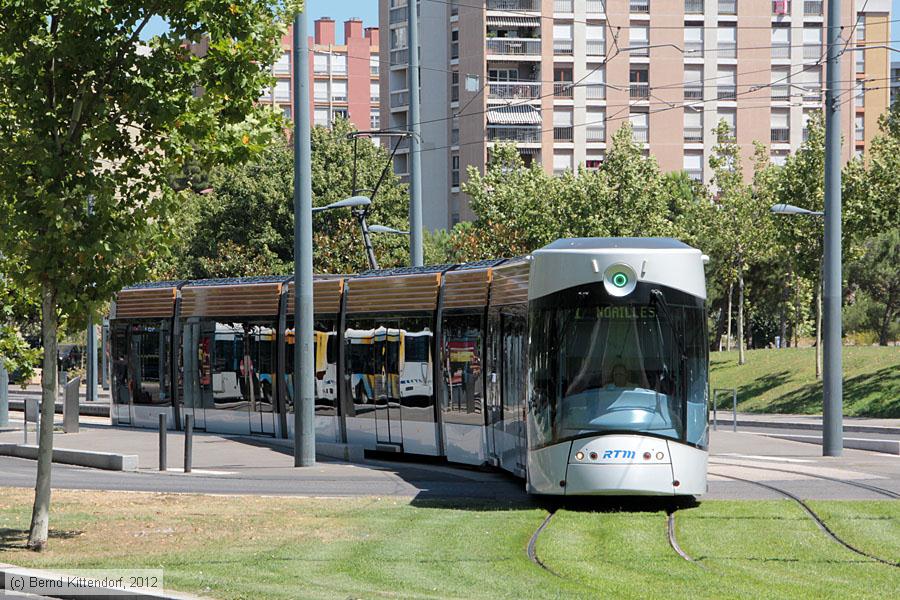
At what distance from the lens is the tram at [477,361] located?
50.1ft

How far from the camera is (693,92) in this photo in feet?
278

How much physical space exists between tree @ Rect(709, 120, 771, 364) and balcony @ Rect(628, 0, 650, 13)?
28251mm

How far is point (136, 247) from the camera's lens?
509 inches

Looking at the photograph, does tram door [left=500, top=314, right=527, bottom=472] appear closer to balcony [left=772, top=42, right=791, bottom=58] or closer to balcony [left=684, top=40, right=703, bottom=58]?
balcony [left=684, top=40, right=703, bottom=58]

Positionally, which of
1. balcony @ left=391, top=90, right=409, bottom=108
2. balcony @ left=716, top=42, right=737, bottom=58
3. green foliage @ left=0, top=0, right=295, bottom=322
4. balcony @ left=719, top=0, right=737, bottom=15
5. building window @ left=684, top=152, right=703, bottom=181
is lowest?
green foliage @ left=0, top=0, right=295, bottom=322

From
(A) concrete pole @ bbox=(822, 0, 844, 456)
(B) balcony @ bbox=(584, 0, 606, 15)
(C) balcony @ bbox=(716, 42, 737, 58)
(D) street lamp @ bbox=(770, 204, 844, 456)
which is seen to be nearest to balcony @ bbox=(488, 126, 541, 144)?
(B) balcony @ bbox=(584, 0, 606, 15)

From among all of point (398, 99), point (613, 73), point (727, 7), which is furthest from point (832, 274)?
point (398, 99)

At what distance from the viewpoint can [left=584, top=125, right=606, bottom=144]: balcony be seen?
277 feet

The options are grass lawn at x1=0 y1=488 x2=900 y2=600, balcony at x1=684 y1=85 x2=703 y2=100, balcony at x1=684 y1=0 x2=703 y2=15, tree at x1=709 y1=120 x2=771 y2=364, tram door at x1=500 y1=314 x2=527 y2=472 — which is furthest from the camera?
balcony at x1=684 y1=85 x2=703 y2=100

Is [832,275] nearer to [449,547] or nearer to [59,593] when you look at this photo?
[449,547]

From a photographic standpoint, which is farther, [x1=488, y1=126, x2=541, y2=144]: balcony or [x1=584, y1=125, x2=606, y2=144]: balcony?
[x1=584, y1=125, x2=606, y2=144]: balcony

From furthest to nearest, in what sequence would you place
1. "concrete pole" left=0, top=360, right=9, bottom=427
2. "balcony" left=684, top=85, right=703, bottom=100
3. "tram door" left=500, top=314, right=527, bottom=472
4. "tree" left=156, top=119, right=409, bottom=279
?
"balcony" left=684, top=85, right=703, bottom=100
"tree" left=156, top=119, right=409, bottom=279
"concrete pole" left=0, top=360, right=9, bottom=427
"tram door" left=500, top=314, right=527, bottom=472

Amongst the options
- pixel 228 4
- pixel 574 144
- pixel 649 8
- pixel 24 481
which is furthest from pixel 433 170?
pixel 228 4

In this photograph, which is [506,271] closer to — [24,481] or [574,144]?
[24,481]
